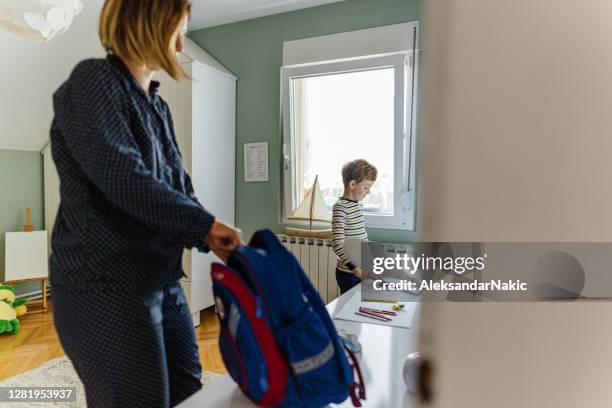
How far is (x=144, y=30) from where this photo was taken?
0.86m

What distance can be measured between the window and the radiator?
35 centimetres

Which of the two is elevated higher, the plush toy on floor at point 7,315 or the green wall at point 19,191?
the green wall at point 19,191

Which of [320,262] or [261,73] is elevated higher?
[261,73]

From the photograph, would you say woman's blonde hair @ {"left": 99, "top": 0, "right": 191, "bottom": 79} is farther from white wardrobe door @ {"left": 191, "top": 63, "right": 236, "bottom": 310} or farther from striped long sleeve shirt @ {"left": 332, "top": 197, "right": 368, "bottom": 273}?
white wardrobe door @ {"left": 191, "top": 63, "right": 236, "bottom": 310}

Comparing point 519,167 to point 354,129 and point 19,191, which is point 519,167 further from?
point 19,191

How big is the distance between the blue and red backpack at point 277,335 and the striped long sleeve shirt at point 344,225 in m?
1.52

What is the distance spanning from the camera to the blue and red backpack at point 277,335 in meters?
0.70

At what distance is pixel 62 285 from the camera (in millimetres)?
853

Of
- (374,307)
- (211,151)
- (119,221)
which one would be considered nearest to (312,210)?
(211,151)

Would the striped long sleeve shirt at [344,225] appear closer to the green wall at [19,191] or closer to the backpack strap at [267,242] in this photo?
the backpack strap at [267,242]

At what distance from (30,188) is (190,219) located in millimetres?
3954

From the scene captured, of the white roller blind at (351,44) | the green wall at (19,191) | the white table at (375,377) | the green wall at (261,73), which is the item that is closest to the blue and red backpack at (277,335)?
the white table at (375,377)

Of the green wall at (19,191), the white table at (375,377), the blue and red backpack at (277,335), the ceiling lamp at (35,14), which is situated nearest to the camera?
the blue and red backpack at (277,335)

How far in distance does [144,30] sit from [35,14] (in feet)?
3.58
